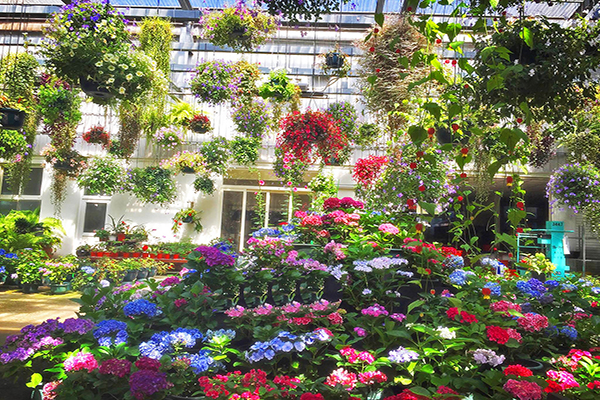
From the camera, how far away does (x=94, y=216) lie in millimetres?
8469

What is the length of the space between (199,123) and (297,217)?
402 cm

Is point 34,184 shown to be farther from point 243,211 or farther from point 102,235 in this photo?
point 243,211

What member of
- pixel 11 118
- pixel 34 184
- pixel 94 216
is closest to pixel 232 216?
pixel 94 216

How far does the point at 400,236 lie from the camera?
295 centimetres

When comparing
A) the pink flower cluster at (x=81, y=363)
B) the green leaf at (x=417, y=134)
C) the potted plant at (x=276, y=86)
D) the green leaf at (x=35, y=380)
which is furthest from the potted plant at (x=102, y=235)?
the green leaf at (x=417, y=134)

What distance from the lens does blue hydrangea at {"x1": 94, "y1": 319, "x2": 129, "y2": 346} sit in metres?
1.95

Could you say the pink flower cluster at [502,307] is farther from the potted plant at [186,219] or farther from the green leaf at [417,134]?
the potted plant at [186,219]

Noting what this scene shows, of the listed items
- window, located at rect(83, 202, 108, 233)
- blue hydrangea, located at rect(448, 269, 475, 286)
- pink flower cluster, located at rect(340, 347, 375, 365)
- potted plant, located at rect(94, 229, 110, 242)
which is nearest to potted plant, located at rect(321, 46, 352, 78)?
blue hydrangea, located at rect(448, 269, 475, 286)

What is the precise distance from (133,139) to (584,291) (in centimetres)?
672

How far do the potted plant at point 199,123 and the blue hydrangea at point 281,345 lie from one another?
5.64 m

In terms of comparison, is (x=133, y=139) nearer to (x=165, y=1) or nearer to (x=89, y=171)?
(x=89, y=171)

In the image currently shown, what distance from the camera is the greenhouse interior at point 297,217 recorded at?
1.75 metres

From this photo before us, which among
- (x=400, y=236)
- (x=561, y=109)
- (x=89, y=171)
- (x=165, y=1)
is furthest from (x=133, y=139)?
(x=561, y=109)

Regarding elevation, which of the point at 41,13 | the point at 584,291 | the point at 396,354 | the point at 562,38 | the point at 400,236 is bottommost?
the point at 396,354
